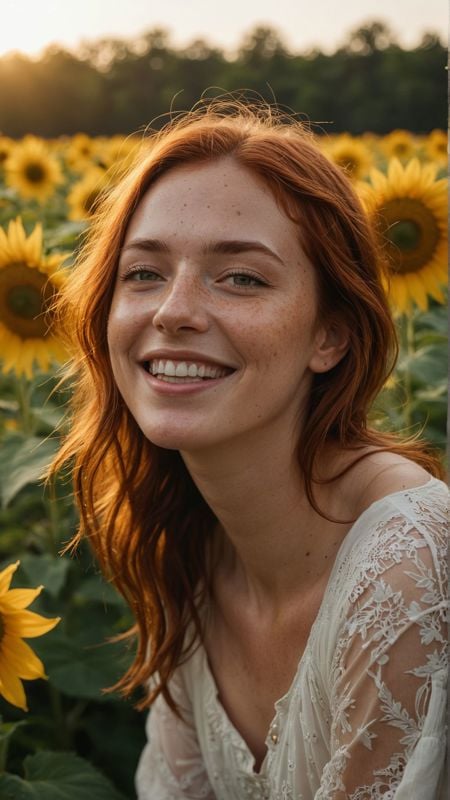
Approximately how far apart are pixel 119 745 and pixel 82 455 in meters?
1.02

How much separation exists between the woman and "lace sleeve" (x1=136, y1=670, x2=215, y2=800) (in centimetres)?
3

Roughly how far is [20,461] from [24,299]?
472 mm

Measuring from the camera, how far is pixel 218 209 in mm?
1794

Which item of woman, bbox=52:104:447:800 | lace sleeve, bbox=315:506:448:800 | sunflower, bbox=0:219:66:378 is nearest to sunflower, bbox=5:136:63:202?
sunflower, bbox=0:219:66:378

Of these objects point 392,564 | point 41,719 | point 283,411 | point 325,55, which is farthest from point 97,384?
point 325,55

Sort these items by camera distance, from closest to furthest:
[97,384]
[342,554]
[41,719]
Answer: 1. [342,554]
2. [97,384]
3. [41,719]

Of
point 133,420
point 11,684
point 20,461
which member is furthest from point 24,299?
point 11,684

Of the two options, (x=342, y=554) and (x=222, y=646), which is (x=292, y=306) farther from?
(x=222, y=646)

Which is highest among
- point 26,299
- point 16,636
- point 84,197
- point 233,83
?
point 233,83

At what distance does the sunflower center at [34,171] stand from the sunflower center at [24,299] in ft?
12.4

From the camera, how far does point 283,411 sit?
1941 millimetres

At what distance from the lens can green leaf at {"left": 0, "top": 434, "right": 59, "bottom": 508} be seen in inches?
104

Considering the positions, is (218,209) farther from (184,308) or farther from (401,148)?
(401,148)

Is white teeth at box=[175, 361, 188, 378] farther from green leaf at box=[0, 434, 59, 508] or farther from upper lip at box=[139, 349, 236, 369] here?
green leaf at box=[0, 434, 59, 508]
